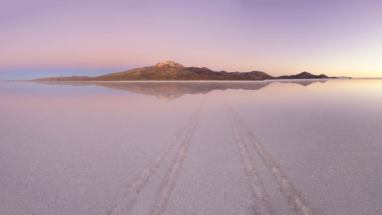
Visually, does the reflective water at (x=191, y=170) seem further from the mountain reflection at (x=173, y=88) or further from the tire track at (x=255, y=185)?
the mountain reflection at (x=173, y=88)

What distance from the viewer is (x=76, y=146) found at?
19.3ft

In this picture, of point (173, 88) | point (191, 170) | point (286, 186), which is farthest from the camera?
point (173, 88)

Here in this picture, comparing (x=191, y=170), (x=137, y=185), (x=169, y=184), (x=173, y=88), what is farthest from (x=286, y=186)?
(x=173, y=88)

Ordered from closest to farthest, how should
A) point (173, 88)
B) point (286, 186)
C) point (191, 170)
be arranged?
point (286, 186) < point (191, 170) < point (173, 88)

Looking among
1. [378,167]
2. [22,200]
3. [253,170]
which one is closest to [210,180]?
[253,170]

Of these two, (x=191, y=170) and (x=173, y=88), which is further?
(x=173, y=88)

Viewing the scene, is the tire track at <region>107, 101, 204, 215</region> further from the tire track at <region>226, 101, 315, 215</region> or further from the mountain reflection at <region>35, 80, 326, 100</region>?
the mountain reflection at <region>35, 80, 326, 100</region>

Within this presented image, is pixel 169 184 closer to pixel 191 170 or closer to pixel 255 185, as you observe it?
pixel 191 170

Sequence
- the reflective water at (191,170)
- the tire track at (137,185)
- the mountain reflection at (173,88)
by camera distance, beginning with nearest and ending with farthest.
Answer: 1. the tire track at (137,185)
2. the reflective water at (191,170)
3. the mountain reflection at (173,88)

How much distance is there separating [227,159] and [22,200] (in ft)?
14.1

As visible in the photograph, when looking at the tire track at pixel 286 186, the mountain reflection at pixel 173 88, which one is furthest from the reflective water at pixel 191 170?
the mountain reflection at pixel 173 88

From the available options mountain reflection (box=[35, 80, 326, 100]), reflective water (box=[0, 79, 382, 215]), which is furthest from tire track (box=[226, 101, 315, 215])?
mountain reflection (box=[35, 80, 326, 100])

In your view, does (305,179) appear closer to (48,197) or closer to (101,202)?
(101,202)

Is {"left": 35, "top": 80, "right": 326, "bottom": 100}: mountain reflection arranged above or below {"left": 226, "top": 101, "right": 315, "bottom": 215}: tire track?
above
